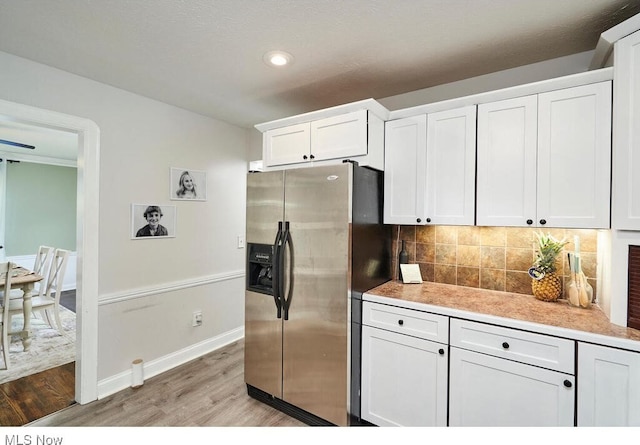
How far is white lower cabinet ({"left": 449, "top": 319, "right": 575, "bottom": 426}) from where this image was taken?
57.1 inches

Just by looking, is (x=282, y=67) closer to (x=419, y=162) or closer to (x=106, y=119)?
(x=419, y=162)

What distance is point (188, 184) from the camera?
3029 mm

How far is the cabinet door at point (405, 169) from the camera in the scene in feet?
6.90

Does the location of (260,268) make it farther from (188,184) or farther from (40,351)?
(40,351)

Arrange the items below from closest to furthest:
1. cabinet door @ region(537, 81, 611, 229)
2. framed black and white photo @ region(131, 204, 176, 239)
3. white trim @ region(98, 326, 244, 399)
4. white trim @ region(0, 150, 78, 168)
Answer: cabinet door @ region(537, 81, 611, 229), white trim @ region(98, 326, 244, 399), framed black and white photo @ region(131, 204, 176, 239), white trim @ region(0, 150, 78, 168)

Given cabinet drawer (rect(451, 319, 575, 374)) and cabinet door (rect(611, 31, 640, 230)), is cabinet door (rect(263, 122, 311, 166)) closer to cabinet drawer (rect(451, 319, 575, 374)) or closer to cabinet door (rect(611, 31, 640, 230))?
cabinet drawer (rect(451, 319, 575, 374))

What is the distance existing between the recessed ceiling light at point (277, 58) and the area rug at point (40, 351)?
11.4 feet

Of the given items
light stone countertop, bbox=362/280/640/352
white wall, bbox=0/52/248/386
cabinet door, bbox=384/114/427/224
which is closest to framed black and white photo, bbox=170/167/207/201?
white wall, bbox=0/52/248/386

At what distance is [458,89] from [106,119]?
9.31ft

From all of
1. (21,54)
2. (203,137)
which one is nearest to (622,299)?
(203,137)

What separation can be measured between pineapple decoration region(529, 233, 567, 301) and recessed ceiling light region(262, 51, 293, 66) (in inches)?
79.6
